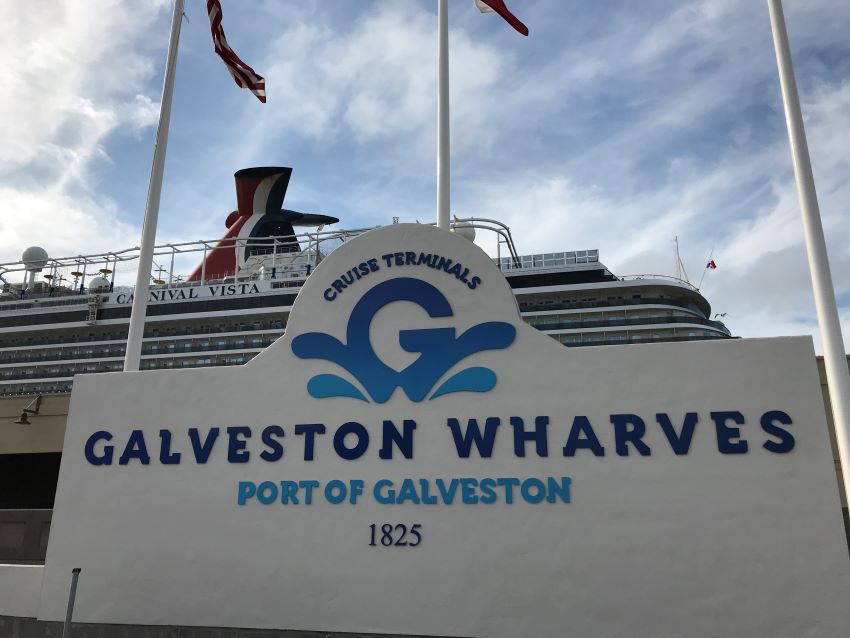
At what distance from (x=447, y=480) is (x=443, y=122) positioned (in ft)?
19.2

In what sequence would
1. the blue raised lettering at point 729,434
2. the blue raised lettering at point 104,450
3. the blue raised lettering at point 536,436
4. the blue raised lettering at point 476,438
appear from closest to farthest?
1. the blue raised lettering at point 729,434
2. the blue raised lettering at point 536,436
3. the blue raised lettering at point 476,438
4. the blue raised lettering at point 104,450

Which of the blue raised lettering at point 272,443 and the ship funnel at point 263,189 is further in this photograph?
the ship funnel at point 263,189

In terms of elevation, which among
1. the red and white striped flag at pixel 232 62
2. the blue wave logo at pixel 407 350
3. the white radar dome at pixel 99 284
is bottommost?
the blue wave logo at pixel 407 350

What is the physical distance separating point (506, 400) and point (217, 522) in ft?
13.5

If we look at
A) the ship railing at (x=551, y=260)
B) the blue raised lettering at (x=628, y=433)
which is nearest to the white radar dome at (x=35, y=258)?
the ship railing at (x=551, y=260)

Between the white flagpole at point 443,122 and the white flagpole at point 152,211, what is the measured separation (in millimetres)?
5031

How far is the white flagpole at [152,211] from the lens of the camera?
11.3 meters

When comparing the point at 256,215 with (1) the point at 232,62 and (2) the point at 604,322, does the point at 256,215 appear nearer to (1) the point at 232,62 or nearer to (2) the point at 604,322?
(2) the point at 604,322

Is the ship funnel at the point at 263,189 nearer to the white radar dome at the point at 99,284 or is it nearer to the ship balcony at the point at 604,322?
the white radar dome at the point at 99,284

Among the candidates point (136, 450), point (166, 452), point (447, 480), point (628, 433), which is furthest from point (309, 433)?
point (628, 433)

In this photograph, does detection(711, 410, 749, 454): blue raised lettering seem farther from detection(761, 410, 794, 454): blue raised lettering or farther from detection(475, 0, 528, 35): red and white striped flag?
detection(475, 0, 528, 35): red and white striped flag

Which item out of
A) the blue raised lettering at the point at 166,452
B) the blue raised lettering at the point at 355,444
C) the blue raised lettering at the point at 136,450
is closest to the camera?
the blue raised lettering at the point at 355,444

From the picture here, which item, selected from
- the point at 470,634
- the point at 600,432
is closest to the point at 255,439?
the point at 470,634

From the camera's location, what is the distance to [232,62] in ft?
43.8
